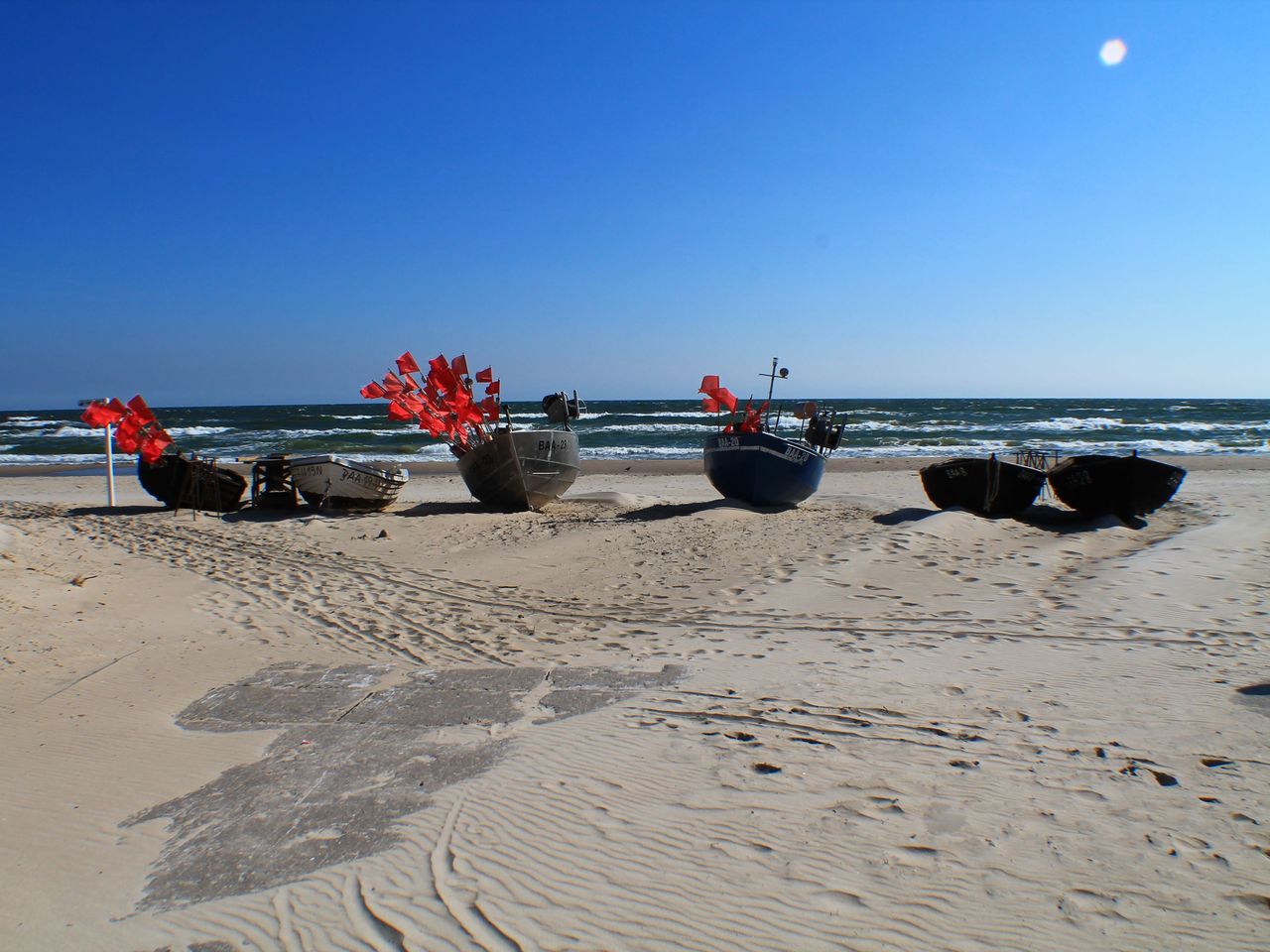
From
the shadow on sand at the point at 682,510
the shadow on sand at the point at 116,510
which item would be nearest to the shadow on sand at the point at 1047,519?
the shadow on sand at the point at 682,510

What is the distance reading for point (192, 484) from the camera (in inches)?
599

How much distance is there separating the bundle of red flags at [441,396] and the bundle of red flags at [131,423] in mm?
3932

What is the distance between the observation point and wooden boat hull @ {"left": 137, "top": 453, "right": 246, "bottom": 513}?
15.2 meters

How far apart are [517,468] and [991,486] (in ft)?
27.3

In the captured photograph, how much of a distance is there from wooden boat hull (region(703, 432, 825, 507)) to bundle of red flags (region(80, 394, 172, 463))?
10.3 metres

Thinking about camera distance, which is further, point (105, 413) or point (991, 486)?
point (105, 413)

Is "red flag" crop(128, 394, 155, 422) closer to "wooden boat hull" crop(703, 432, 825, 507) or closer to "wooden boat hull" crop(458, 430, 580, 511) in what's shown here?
"wooden boat hull" crop(458, 430, 580, 511)

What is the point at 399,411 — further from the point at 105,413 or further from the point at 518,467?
the point at 105,413

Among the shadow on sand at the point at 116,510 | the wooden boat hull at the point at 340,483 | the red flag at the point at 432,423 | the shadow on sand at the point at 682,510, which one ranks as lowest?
the shadow on sand at the point at 116,510

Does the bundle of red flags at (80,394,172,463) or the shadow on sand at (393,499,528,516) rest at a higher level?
the bundle of red flags at (80,394,172,463)

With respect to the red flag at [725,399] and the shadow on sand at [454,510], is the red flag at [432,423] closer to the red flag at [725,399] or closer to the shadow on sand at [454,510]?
the shadow on sand at [454,510]

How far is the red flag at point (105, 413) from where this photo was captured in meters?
15.2

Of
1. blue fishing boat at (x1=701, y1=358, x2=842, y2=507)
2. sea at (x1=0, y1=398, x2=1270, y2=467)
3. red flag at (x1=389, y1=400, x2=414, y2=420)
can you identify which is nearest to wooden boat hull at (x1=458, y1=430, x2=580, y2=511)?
red flag at (x1=389, y1=400, x2=414, y2=420)

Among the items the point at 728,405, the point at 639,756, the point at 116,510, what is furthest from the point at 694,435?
the point at 639,756
